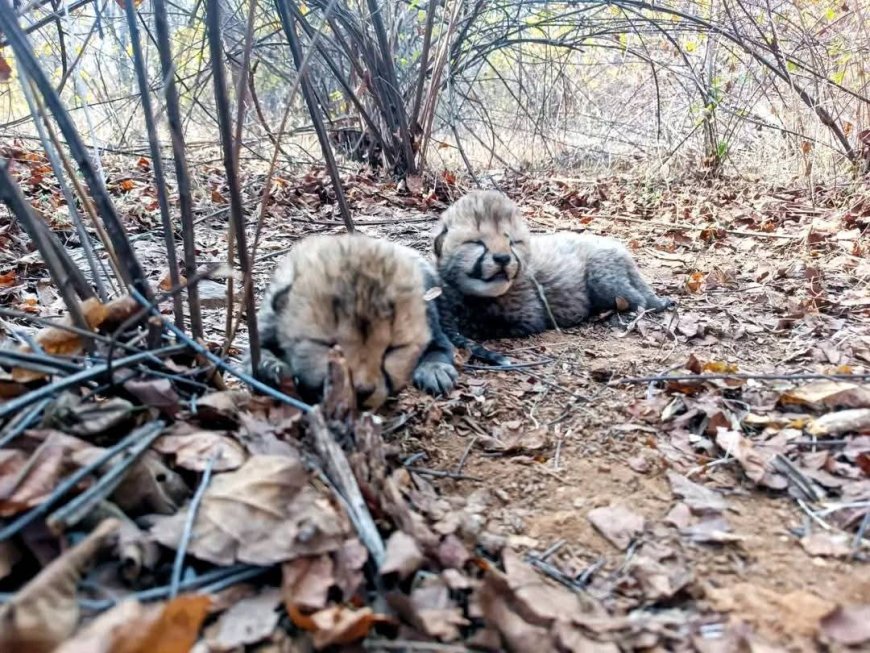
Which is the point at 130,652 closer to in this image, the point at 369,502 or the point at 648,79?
the point at 369,502

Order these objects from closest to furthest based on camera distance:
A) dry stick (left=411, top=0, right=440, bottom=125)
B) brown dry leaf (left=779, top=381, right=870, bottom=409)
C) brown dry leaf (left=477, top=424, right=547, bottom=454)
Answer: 1. brown dry leaf (left=477, top=424, right=547, bottom=454)
2. brown dry leaf (left=779, top=381, right=870, bottom=409)
3. dry stick (left=411, top=0, right=440, bottom=125)

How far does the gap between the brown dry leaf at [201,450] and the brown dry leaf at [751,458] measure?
6.38 ft

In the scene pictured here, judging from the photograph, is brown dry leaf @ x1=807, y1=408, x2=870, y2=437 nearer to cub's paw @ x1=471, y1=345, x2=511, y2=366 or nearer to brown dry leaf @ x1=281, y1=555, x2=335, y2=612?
cub's paw @ x1=471, y1=345, x2=511, y2=366

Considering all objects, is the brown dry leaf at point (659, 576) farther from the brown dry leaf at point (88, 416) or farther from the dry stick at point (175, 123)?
the dry stick at point (175, 123)

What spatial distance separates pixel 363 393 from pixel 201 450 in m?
0.76

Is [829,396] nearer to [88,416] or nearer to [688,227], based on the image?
→ [88,416]

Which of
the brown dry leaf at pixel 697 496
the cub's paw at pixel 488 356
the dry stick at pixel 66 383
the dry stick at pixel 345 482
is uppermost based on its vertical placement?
the dry stick at pixel 66 383

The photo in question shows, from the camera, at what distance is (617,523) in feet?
8.00

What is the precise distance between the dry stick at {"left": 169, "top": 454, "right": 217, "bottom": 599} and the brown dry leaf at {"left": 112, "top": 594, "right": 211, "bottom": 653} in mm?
187

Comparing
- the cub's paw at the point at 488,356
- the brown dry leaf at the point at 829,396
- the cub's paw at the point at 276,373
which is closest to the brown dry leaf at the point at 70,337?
the cub's paw at the point at 276,373

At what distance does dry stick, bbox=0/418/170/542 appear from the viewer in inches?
69.7

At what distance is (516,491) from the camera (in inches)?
107

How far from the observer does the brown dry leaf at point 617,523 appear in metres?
2.35

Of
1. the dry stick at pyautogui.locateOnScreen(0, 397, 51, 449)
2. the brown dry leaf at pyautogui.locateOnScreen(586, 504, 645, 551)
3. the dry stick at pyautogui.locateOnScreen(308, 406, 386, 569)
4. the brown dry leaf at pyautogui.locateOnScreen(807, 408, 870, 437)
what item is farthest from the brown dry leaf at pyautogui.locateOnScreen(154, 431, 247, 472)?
the brown dry leaf at pyautogui.locateOnScreen(807, 408, 870, 437)
